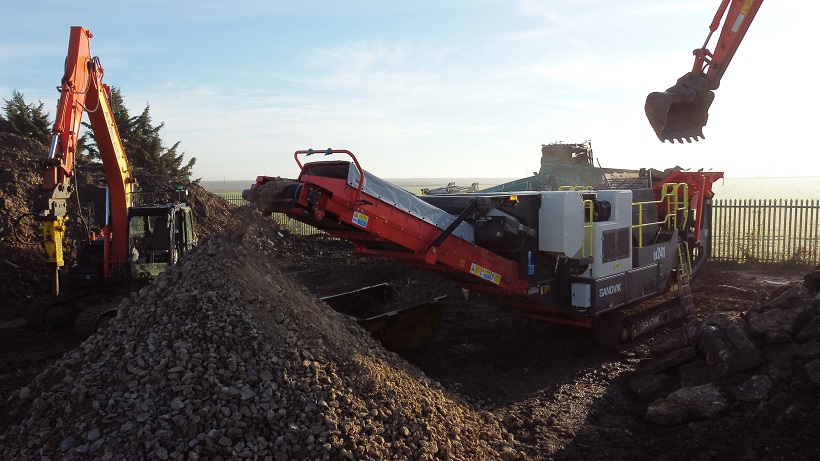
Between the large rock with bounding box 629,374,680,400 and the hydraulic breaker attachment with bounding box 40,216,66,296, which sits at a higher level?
the hydraulic breaker attachment with bounding box 40,216,66,296

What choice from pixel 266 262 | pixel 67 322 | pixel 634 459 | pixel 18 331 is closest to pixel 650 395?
pixel 634 459

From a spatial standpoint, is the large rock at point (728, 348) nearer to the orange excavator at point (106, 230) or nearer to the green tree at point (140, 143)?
the orange excavator at point (106, 230)

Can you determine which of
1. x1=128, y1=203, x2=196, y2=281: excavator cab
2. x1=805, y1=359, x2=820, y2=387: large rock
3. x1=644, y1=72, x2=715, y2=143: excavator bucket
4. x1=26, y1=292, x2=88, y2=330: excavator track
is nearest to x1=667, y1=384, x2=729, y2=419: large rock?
x1=805, y1=359, x2=820, y2=387: large rock

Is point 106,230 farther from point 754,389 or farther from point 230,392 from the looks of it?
point 754,389

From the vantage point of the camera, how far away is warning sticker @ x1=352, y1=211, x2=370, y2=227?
22.9 feet

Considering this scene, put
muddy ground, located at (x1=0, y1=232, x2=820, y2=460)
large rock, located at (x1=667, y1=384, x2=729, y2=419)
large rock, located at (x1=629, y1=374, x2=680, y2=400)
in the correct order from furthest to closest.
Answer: large rock, located at (x1=629, y1=374, x2=680, y2=400)
large rock, located at (x1=667, y1=384, x2=729, y2=419)
muddy ground, located at (x1=0, y1=232, x2=820, y2=460)

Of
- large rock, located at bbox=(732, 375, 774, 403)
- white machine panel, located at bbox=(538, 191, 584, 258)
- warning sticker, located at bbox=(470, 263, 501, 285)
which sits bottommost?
large rock, located at bbox=(732, 375, 774, 403)

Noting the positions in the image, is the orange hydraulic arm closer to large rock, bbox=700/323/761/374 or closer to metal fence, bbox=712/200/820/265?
large rock, bbox=700/323/761/374

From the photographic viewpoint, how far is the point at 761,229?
1756 cm

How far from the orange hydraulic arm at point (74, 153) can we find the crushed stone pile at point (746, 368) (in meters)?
8.46

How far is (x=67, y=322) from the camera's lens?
1139cm

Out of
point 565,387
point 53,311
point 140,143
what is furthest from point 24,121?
point 565,387

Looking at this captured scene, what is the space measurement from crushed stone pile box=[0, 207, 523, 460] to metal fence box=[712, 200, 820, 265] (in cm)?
1353

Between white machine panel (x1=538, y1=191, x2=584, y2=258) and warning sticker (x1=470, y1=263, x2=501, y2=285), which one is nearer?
warning sticker (x1=470, y1=263, x2=501, y2=285)
